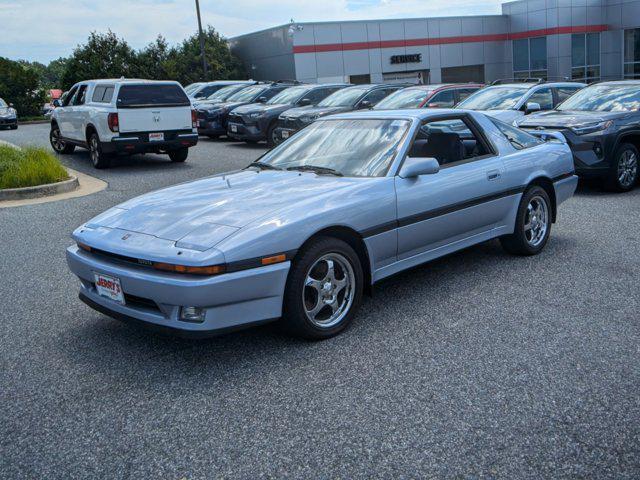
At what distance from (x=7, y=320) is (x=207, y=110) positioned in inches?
590

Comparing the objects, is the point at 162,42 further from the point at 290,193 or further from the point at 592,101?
the point at 290,193

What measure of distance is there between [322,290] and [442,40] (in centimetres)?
4061

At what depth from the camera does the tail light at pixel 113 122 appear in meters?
13.0

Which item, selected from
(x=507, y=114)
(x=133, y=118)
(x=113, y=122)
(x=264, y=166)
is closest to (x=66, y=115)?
(x=113, y=122)

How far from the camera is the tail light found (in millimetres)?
13023

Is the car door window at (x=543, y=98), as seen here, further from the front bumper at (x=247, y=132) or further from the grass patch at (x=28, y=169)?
the grass patch at (x=28, y=169)

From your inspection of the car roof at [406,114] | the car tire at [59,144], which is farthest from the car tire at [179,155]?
the car roof at [406,114]

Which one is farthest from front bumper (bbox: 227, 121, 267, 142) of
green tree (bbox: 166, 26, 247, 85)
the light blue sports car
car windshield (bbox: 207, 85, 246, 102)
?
green tree (bbox: 166, 26, 247, 85)

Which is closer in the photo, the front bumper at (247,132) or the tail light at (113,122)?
the tail light at (113,122)

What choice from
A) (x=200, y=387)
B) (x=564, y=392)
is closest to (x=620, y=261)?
(x=564, y=392)

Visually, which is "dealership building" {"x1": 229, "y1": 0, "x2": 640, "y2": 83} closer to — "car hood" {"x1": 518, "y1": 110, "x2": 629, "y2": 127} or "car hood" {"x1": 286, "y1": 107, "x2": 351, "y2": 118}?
"car hood" {"x1": 286, "y1": 107, "x2": 351, "y2": 118}

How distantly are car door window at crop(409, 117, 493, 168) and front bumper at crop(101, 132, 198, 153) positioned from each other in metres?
9.02

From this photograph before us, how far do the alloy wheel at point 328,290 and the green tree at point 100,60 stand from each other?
3907 cm

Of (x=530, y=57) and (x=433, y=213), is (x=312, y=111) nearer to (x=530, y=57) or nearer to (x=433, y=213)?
(x=433, y=213)
